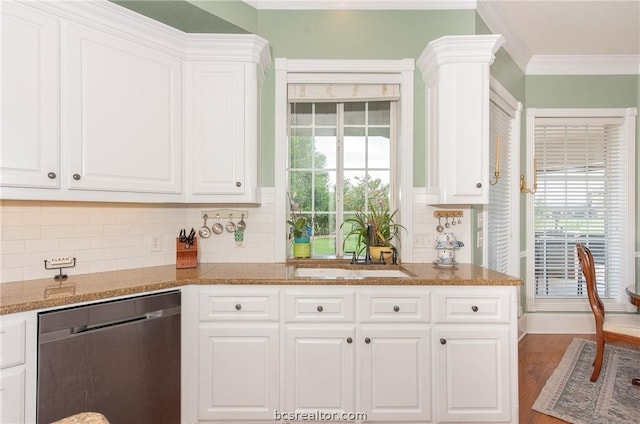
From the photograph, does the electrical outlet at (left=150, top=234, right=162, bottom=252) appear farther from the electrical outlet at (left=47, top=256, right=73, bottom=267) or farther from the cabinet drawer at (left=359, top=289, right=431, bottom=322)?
the cabinet drawer at (left=359, top=289, right=431, bottom=322)

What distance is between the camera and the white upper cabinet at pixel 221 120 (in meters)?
2.29

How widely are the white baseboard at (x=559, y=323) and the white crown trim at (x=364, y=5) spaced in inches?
123

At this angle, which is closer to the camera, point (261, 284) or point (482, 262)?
point (261, 284)

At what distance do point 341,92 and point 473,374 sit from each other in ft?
7.17

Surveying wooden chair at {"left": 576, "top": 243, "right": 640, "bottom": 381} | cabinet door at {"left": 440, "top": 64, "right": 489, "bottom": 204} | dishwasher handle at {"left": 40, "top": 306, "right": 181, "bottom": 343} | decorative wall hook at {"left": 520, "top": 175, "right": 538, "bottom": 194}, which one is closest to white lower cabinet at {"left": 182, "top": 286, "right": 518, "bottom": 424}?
dishwasher handle at {"left": 40, "top": 306, "right": 181, "bottom": 343}

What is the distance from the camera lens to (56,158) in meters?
1.76

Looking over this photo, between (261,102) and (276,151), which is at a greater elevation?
(261,102)

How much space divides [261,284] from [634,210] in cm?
404

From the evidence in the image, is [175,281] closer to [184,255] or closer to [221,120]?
[184,255]

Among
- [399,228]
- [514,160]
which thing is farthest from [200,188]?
[514,160]

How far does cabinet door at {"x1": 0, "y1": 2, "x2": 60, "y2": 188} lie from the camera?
163 cm

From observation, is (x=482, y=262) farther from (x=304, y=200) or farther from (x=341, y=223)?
(x=304, y=200)

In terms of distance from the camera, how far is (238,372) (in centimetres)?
196

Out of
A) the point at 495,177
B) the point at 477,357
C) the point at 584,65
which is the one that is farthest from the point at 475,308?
the point at 584,65
